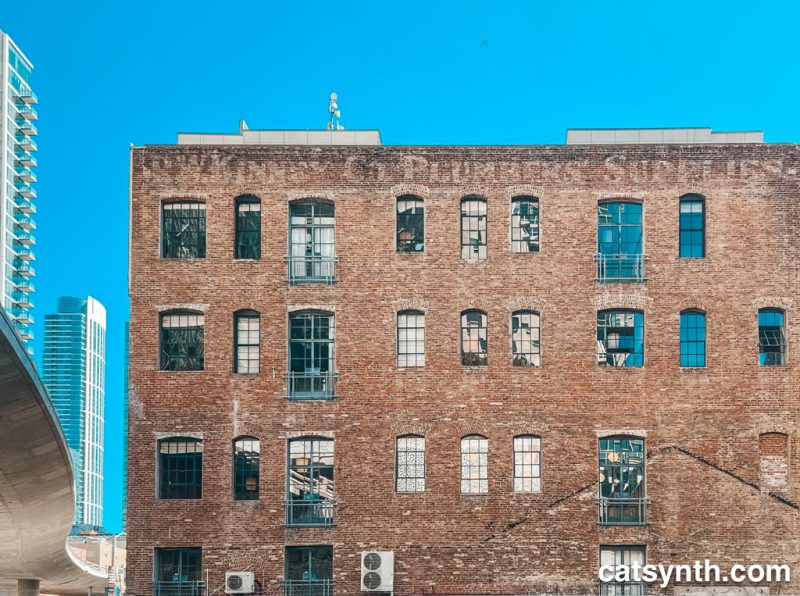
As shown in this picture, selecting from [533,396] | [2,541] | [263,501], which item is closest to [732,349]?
[533,396]

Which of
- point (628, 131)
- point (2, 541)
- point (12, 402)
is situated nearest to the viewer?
point (12, 402)

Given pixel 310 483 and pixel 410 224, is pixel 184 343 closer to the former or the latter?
pixel 310 483

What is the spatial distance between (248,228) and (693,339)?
43.9 feet

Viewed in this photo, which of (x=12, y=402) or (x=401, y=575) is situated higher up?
(x=12, y=402)

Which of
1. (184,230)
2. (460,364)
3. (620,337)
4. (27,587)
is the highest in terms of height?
(184,230)

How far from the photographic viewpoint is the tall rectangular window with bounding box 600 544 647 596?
36.1 metres

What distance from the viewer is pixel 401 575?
119ft

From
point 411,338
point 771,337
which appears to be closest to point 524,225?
point 411,338

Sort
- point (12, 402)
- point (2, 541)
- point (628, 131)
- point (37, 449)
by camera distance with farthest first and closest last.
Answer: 1. point (2, 541)
2. point (628, 131)
3. point (37, 449)
4. point (12, 402)

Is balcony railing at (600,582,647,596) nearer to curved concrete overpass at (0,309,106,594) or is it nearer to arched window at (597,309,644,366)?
arched window at (597,309,644,366)

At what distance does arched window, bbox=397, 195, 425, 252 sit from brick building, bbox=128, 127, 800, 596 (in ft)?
0.17

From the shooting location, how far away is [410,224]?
37688 mm

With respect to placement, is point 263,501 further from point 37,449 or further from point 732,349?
point 732,349

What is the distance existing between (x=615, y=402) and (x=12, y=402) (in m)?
16.6
